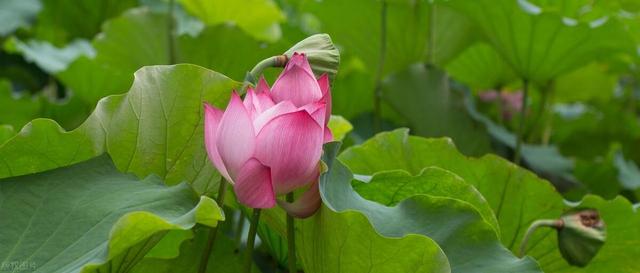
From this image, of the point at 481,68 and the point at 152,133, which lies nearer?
the point at 152,133

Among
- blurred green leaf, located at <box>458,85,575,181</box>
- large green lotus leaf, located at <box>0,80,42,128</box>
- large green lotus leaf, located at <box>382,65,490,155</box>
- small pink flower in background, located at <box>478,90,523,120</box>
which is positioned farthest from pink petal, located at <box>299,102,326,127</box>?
small pink flower in background, located at <box>478,90,523,120</box>

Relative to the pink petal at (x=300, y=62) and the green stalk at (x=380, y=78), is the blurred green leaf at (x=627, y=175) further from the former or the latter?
the pink petal at (x=300, y=62)

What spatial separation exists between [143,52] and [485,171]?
0.77 meters

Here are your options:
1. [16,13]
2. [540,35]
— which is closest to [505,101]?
[540,35]

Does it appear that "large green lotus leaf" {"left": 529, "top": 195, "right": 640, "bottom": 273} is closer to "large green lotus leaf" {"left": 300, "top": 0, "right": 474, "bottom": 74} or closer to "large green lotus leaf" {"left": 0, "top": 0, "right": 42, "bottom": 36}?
"large green lotus leaf" {"left": 300, "top": 0, "right": 474, "bottom": 74}

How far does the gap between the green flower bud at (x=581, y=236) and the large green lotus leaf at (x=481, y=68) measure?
0.90 m

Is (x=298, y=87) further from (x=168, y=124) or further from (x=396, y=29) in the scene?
(x=396, y=29)

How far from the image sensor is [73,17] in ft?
6.75

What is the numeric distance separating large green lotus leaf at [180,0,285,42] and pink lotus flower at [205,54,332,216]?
3.46 feet

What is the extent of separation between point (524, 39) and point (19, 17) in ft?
3.25

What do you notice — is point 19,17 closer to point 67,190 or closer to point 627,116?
point 67,190

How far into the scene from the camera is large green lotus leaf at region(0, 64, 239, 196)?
0.72 m

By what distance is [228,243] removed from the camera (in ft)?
2.76

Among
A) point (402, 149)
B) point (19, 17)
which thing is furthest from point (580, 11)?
point (19, 17)
